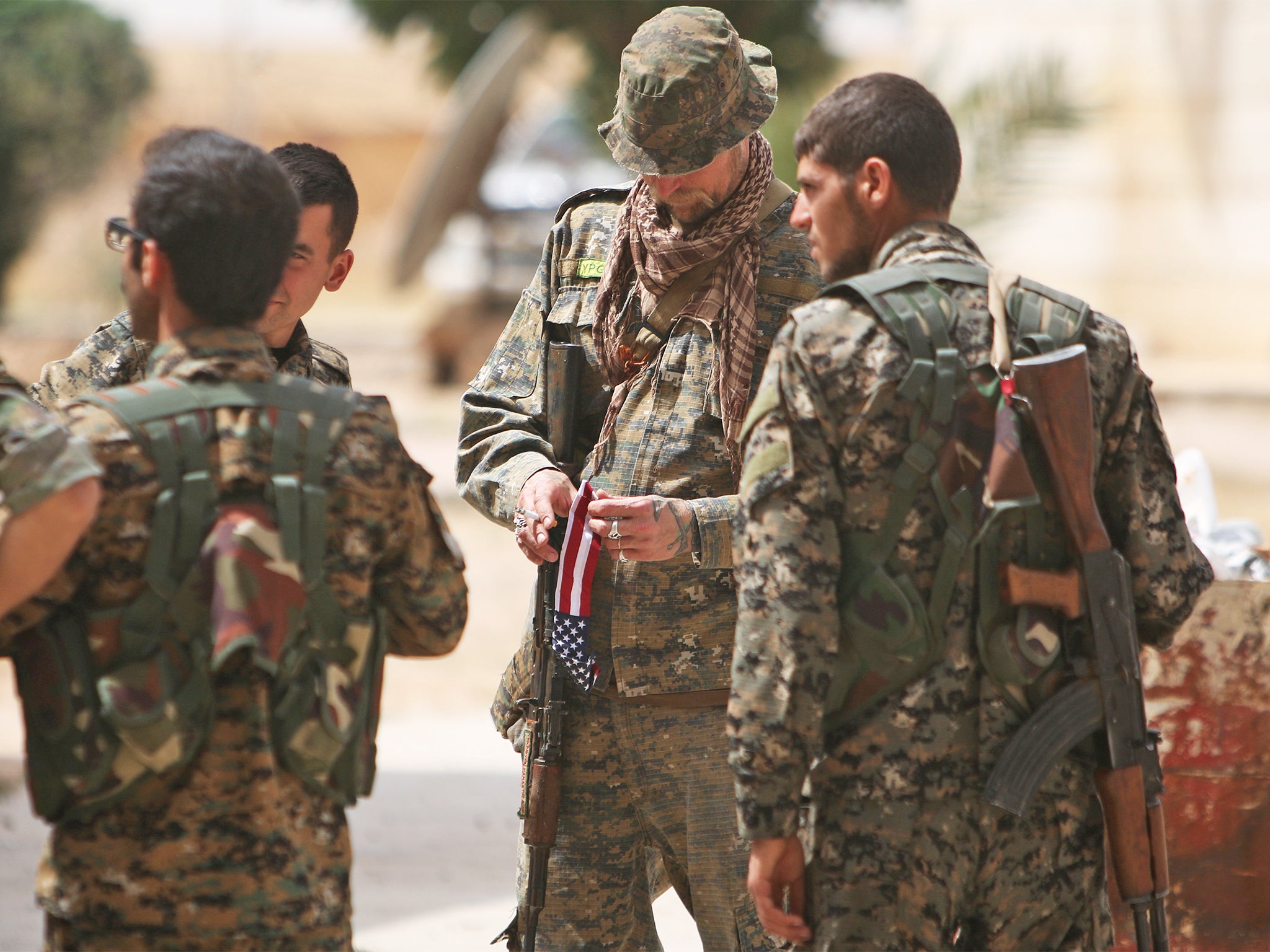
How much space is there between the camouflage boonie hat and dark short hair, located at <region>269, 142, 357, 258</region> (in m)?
0.65

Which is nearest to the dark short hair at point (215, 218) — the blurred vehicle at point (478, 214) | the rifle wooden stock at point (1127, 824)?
the rifle wooden stock at point (1127, 824)

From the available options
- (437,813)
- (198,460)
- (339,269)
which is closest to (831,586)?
(198,460)

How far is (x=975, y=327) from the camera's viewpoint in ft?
7.14

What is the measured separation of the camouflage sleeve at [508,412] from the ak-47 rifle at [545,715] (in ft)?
0.17

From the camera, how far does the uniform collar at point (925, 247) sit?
223 cm

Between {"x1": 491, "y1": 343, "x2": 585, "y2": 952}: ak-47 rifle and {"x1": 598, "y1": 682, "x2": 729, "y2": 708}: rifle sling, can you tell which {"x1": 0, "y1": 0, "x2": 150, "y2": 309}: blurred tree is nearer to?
{"x1": 491, "y1": 343, "x2": 585, "y2": 952}: ak-47 rifle

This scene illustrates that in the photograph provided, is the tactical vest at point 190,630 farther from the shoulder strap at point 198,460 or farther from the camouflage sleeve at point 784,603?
the camouflage sleeve at point 784,603

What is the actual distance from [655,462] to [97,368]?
1.15 metres

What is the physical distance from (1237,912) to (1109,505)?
69.3 inches

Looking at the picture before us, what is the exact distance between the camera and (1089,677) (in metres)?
2.19

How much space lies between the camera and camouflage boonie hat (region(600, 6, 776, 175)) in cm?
280

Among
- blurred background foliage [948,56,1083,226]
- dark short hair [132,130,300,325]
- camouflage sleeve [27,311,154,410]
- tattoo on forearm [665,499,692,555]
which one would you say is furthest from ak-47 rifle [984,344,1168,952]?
blurred background foliage [948,56,1083,226]

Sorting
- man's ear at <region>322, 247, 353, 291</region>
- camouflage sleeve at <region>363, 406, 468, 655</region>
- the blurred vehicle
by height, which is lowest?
camouflage sleeve at <region>363, 406, 468, 655</region>

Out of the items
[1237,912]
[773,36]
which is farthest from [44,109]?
[1237,912]
